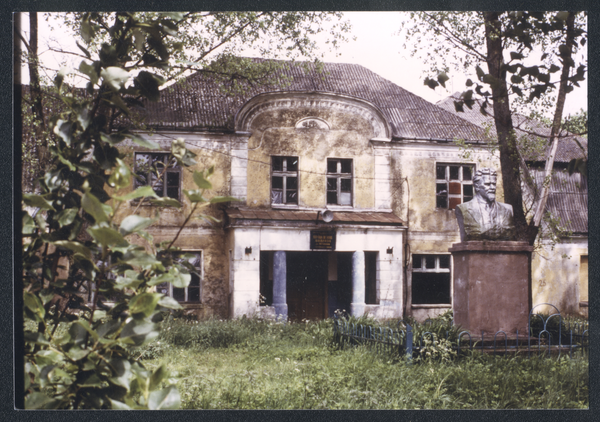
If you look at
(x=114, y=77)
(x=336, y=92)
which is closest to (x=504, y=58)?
(x=336, y=92)

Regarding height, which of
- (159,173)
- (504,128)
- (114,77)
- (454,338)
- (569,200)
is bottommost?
(454,338)

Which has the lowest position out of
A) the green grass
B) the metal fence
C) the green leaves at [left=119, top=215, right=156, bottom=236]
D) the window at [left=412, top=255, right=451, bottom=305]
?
the green grass

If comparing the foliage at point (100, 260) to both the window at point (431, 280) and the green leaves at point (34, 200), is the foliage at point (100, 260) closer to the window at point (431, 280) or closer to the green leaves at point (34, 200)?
the green leaves at point (34, 200)

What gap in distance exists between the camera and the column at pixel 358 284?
11.1 feet

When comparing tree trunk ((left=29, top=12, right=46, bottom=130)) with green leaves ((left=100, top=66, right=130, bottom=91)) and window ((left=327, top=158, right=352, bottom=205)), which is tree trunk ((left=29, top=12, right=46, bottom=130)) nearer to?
green leaves ((left=100, top=66, right=130, bottom=91))

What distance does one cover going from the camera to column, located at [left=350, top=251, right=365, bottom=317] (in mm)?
3373

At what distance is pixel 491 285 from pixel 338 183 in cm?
142

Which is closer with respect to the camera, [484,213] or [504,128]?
[504,128]

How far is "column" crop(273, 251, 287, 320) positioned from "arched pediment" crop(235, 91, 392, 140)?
91 cm

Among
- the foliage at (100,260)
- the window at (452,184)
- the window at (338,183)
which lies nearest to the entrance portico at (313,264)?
the window at (338,183)

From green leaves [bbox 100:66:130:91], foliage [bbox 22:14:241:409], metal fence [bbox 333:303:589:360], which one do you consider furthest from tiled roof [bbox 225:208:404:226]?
green leaves [bbox 100:66:130:91]

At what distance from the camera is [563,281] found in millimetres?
3279

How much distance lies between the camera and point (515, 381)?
3141 millimetres

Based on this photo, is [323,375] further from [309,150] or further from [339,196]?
[309,150]
